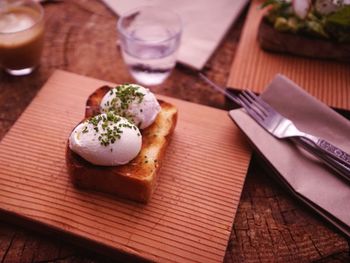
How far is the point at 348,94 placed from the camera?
1.50 meters

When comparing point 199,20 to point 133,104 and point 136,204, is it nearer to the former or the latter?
point 133,104

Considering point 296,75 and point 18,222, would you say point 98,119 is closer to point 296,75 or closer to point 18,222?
point 18,222

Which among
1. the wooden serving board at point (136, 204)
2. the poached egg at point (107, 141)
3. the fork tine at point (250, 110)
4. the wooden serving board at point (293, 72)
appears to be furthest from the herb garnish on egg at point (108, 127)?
the wooden serving board at point (293, 72)

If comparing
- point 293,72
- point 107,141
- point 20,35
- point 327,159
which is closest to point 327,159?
point 327,159

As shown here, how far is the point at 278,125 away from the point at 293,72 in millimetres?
382

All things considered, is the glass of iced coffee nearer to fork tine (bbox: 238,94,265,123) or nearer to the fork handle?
fork tine (bbox: 238,94,265,123)

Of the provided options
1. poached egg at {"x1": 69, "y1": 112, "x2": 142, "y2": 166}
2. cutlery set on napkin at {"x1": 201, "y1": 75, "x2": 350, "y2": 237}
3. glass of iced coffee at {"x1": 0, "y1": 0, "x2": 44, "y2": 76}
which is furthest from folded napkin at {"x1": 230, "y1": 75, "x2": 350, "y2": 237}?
glass of iced coffee at {"x1": 0, "y1": 0, "x2": 44, "y2": 76}

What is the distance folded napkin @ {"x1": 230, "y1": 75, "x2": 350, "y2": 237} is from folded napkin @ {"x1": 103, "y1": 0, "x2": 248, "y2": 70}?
395mm

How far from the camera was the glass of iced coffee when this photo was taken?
1.51m

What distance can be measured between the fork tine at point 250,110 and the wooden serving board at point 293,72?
11cm

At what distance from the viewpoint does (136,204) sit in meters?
→ 1.14

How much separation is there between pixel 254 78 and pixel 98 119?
0.66 m

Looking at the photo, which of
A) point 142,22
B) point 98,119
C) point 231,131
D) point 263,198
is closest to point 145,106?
point 98,119

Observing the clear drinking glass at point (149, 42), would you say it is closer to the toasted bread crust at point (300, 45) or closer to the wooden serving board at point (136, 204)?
the wooden serving board at point (136, 204)
